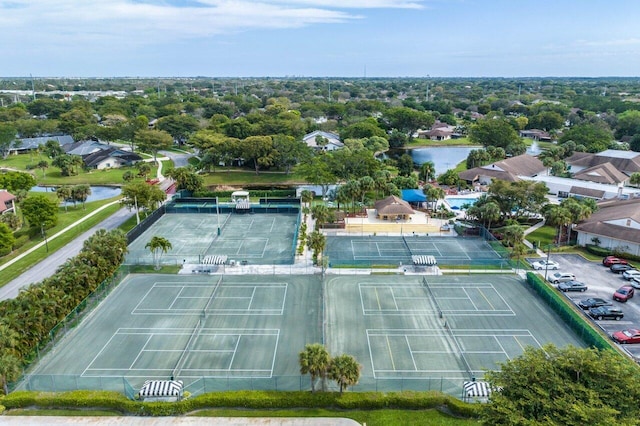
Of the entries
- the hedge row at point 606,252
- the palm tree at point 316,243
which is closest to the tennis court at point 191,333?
the palm tree at point 316,243

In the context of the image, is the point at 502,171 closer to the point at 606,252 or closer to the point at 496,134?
the point at 606,252

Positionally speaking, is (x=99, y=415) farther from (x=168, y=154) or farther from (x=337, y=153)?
(x=168, y=154)

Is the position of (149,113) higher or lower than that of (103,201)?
higher

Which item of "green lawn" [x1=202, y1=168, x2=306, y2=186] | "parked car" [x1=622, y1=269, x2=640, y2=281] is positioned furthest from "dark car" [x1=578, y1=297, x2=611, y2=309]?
"green lawn" [x1=202, y1=168, x2=306, y2=186]

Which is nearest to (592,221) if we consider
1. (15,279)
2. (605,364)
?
(605,364)

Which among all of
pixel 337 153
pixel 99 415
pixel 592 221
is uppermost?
pixel 337 153

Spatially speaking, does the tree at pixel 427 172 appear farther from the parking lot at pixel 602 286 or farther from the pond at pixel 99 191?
the pond at pixel 99 191
